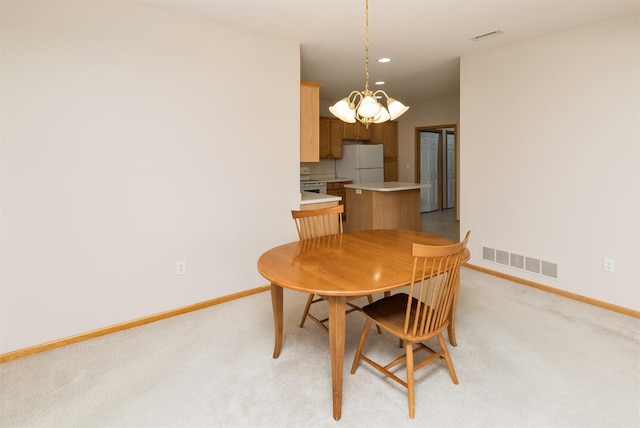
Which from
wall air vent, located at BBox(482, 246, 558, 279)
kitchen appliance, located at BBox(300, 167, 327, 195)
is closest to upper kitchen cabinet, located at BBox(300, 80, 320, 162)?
wall air vent, located at BBox(482, 246, 558, 279)

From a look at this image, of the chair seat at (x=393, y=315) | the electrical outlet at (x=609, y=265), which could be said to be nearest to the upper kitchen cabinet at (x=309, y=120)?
the chair seat at (x=393, y=315)

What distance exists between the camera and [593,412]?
69.9 inches

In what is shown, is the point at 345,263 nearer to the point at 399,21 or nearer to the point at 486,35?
the point at 399,21

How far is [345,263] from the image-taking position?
6.60 feet

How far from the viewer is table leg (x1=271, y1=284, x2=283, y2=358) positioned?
7.10ft

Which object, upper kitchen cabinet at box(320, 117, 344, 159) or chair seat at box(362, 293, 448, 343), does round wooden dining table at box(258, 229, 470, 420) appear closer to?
chair seat at box(362, 293, 448, 343)

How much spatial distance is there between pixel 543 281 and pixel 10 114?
178 inches

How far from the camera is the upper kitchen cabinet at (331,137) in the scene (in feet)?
22.5

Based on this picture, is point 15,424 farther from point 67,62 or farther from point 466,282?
point 466,282

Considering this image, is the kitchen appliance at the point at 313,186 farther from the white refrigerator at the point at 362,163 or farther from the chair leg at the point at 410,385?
the chair leg at the point at 410,385

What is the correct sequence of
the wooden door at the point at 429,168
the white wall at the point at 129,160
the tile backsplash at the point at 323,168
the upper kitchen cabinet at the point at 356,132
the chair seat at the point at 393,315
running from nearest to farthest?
the chair seat at the point at 393,315 → the white wall at the point at 129,160 → the upper kitchen cabinet at the point at 356,132 → the tile backsplash at the point at 323,168 → the wooden door at the point at 429,168

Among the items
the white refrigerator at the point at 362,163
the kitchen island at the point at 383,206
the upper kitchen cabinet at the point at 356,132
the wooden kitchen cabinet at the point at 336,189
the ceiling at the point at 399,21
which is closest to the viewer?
the ceiling at the point at 399,21

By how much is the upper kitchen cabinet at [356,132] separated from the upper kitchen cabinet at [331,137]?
124 mm

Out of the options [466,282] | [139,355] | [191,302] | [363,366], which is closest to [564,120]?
[466,282]
